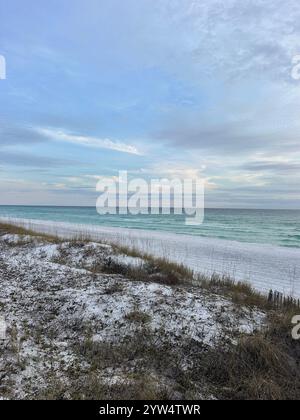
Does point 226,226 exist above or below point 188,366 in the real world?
below

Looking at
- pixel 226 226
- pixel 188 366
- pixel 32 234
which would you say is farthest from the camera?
pixel 226 226

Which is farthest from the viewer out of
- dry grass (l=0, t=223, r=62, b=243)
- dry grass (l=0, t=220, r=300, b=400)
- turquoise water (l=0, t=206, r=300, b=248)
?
turquoise water (l=0, t=206, r=300, b=248)

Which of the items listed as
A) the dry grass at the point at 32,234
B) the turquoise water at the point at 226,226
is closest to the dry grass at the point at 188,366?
the dry grass at the point at 32,234

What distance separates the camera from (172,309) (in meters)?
6.78

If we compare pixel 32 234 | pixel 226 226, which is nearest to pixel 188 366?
pixel 32 234

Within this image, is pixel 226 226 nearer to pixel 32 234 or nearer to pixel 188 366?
pixel 32 234

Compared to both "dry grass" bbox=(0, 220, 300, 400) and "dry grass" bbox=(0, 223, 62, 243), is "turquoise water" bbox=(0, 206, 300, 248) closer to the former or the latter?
"dry grass" bbox=(0, 223, 62, 243)

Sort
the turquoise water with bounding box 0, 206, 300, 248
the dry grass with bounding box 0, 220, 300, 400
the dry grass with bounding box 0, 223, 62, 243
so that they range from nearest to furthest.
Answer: the dry grass with bounding box 0, 220, 300, 400 < the dry grass with bounding box 0, 223, 62, 243 < the turquoise water with bounding box 0, 206, 300, 248

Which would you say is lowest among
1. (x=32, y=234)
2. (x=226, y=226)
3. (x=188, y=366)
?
(x=226, y=226)

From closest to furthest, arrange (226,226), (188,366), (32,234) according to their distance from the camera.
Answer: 1. (188,366)
2. (32,234)
3. (226,226)

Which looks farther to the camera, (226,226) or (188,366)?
(226,226)

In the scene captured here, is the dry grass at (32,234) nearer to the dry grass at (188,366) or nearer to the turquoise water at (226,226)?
the dry grass at (188,366)

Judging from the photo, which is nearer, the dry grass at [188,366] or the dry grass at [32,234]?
the dry grass at [188,366]

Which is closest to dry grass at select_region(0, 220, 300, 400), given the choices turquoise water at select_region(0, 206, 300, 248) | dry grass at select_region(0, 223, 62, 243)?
dry grass at select_region(0, 223, 62, 243)
